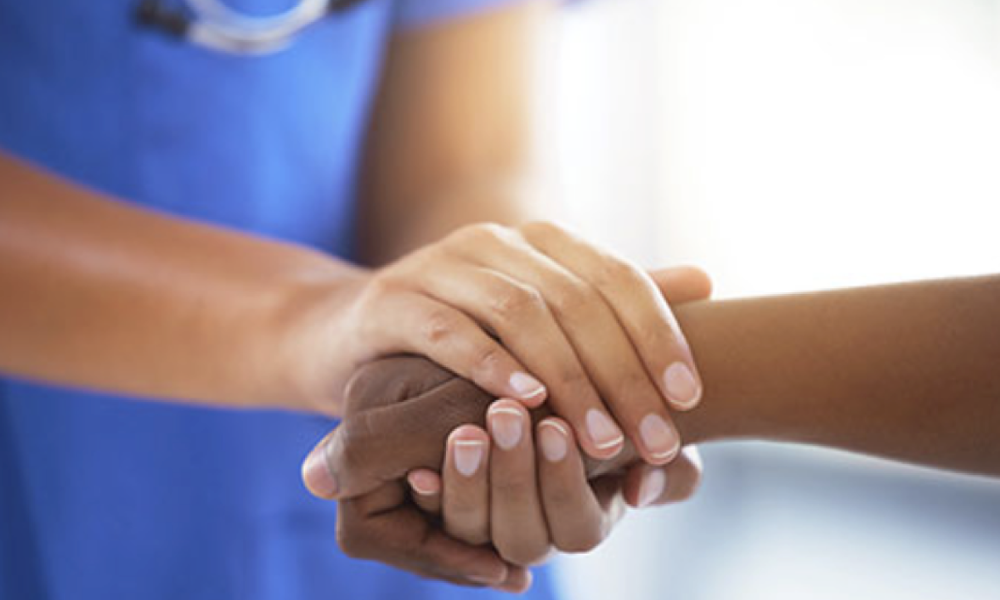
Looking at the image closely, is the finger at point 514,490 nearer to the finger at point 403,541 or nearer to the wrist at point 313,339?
the finger at point 403,541

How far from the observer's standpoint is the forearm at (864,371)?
52 cm

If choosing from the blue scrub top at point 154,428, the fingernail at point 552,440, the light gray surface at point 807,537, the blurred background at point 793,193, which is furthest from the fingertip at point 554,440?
the light gray surface at point 807,537

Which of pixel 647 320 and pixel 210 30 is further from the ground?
pixel 210 30

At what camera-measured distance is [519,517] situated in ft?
1.80

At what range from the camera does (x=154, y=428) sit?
2.63ft

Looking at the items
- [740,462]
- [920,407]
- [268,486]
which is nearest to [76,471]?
[268,486]

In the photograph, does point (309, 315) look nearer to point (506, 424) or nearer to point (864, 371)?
point (506, 424)

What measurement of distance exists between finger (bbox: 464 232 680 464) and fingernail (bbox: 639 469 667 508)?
0.05 meters

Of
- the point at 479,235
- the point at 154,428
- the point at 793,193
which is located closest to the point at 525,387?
the point at 479,235

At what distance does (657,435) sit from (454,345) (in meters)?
0.12

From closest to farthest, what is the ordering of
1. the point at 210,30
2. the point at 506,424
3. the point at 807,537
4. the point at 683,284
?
the point at 506,424
the point at 683,284
the point at 210,30
the point at 807,537

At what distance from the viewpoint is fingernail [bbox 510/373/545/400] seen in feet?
1.75

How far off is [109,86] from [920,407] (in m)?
0.61

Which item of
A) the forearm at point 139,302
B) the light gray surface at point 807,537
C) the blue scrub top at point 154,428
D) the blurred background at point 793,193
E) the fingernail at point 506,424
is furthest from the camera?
the light gray surface at point 807,537
